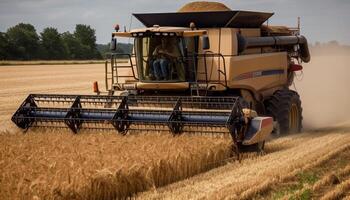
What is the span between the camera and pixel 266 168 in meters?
6.50

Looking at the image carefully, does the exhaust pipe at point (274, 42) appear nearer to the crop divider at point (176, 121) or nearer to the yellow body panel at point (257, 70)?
the yellow body panel at point (257, 70)

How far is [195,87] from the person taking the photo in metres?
8.59

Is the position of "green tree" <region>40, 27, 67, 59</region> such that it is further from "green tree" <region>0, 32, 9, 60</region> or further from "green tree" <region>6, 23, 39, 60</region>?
"green tree" <region>0, 32, 9, 60</region>

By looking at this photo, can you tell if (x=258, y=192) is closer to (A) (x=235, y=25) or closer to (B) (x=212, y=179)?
(B) (x=212, y=179)

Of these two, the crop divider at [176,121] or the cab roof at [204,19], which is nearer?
the crop divider at [176,121]

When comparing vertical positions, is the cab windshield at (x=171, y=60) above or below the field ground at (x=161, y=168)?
above

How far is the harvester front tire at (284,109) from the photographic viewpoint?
31.7 ft

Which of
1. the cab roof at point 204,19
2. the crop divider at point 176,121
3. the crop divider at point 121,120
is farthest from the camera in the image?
the cab roof at point 204,19

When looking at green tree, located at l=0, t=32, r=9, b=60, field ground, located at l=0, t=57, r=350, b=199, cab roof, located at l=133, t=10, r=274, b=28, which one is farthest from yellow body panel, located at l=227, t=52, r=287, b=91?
green tree, located at l=0, t=32, r=9, b=60

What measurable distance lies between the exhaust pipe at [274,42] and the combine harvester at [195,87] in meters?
0.02

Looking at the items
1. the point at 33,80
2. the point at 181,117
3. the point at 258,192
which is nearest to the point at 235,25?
the point at 181,117

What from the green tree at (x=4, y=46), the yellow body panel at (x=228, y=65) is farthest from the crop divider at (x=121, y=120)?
the green tree at (x=4, y=46)

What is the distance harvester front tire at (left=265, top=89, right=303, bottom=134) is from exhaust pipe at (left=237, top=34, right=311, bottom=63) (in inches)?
35.8

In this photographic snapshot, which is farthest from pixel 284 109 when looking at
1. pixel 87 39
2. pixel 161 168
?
pixel 87 39
